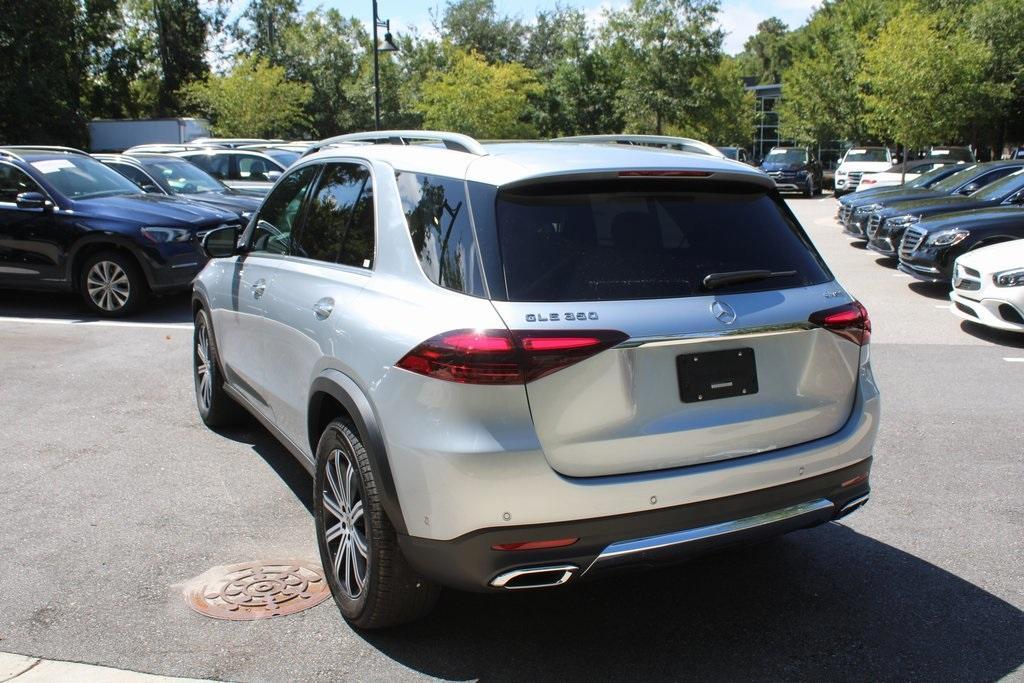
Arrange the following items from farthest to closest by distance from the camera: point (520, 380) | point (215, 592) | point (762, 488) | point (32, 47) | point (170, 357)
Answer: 1. point (32, 47)
2. point (170, 357)
3. point (215, 592)
4. point (762, 488)
5. point (520, 380)

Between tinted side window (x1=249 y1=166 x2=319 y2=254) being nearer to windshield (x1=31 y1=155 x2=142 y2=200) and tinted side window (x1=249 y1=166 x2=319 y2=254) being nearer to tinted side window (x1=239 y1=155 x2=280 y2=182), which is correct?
windshield (x1=31 y1=155 x2=142 y2=200)

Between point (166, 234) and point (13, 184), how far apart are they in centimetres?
196

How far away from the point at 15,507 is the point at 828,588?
398 cm

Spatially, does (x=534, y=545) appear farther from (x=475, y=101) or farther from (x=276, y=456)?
(x=475, y=101)

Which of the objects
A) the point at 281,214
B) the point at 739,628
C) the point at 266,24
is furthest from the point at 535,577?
the point at 266,24

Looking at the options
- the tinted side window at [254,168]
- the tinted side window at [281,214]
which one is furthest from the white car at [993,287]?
the tinted side window at [254,168]

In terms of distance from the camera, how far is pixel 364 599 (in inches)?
134

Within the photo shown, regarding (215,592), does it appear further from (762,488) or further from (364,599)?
(762,488)

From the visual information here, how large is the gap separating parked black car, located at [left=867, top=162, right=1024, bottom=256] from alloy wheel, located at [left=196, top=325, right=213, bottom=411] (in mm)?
10432

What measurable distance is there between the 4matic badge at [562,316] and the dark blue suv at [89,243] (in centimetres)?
804

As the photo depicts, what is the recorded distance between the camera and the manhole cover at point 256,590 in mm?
3732

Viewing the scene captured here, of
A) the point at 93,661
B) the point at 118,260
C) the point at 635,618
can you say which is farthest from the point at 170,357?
the point at 635,618

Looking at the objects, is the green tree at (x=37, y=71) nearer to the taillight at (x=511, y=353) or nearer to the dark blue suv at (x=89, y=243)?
the dark blue suv at (x=89, y=243)

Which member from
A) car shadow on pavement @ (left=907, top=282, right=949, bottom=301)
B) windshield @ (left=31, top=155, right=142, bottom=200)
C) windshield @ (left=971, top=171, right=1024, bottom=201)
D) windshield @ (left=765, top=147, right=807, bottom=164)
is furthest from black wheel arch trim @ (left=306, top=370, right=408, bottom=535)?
windshield @ (left=765, top=147, right=807, bottom=164)
